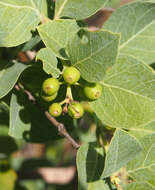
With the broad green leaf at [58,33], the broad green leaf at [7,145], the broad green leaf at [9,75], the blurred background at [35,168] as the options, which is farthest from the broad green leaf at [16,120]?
the broad green leaf at [7,145]

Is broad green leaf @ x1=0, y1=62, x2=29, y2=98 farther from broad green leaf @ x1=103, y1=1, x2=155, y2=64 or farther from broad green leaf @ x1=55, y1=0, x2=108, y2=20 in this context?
broad green leaf @ x1=103, y1=1, x2=155, y2=64

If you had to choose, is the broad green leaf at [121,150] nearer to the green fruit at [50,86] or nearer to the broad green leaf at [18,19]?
the green fruit at [50,86]

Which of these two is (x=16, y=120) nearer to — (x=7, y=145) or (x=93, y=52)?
(x=93, y=52)

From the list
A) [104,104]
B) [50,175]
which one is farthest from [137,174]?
[50,175]

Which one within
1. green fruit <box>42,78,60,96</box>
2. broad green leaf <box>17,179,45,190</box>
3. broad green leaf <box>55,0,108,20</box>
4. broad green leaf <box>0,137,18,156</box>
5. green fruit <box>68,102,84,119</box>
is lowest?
broad green leaf <box>17,179,45,190</box>

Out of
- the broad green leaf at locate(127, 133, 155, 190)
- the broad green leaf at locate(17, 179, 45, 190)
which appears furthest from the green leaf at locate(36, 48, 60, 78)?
the broad green leaf at locate(17, 179, 45, 190)

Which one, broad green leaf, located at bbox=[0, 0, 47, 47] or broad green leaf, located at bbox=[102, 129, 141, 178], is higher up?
broad green leaf, located at bbox=[0, 0, 47, 47]

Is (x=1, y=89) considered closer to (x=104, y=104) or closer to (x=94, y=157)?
(x=104, y=104)
